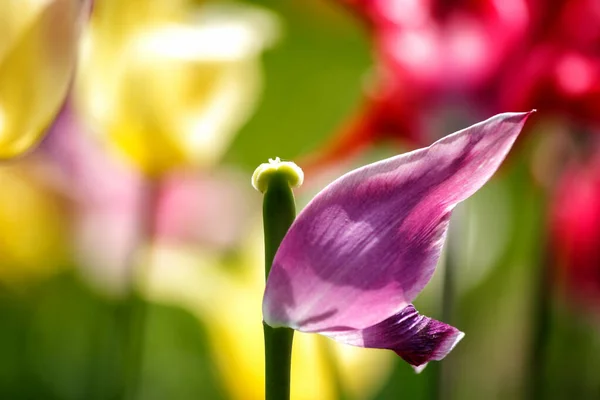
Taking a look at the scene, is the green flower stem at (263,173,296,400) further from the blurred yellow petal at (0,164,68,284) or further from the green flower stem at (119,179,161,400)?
the blurred yellow petal at (0,164,68,284)

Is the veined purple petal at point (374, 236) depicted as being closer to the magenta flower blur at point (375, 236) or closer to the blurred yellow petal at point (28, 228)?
the magenta flower blur at point (375, 236)

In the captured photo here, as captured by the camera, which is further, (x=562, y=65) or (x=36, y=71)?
(x=562, y=65)

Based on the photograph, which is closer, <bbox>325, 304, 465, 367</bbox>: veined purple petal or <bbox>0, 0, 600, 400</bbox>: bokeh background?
<bbox>325, 304, 465, 367</bbox>: veined purple petal

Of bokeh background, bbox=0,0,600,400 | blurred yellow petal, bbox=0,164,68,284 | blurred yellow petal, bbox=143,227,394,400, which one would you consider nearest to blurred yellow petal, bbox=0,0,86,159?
bokeh background, bbox=0,0,600,400

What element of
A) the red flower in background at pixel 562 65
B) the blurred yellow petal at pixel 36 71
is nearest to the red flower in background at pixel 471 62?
the red flower in background at pixel 562 65

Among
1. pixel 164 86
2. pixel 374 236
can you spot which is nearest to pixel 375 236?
pixel 374 236

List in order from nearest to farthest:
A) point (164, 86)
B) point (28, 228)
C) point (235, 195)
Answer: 1. point (164, 86)
2. point (28, 228)
3. point (235, 195)

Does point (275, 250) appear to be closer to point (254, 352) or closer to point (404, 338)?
point (404, 338)
